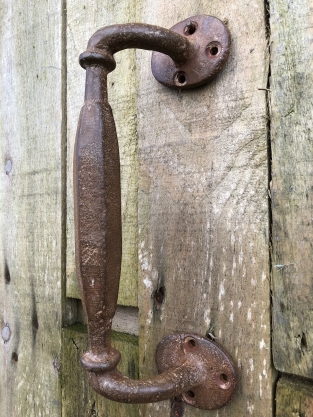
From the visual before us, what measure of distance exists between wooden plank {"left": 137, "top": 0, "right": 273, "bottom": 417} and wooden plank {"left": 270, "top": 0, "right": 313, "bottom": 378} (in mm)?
14

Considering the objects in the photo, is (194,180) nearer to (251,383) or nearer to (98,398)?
(251,383)

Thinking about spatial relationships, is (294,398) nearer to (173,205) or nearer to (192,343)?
(192,343)

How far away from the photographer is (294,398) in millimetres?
441

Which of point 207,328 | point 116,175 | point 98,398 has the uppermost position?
point 116,175

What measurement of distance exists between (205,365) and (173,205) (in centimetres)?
20

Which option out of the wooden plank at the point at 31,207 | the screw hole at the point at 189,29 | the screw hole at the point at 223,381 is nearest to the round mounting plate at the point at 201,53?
the screw hole at the point at 189,29

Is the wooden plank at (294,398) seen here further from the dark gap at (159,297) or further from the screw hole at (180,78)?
the screw hole at (180,78)

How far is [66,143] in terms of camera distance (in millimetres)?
667

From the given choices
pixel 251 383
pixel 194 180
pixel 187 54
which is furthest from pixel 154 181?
pixel 251 383

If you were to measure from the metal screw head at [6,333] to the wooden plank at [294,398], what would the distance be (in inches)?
19.6

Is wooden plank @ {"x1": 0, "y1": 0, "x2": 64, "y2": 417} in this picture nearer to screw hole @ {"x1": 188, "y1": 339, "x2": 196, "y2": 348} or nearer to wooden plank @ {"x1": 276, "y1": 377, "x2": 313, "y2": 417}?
screw hole @ {"x1": 188, "y1": 339, "x2": 196, "y2": 348}

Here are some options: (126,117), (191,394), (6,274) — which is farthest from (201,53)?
(6,274)

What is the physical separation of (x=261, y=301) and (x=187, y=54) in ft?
0.98

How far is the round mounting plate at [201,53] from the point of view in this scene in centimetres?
48
